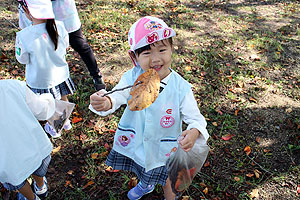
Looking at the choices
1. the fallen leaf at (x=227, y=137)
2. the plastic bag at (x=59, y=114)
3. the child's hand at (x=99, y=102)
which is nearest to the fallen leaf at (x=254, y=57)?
the fallen leaf at (x=227, y=137)

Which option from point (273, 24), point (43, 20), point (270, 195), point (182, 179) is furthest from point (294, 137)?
point (273, 24)

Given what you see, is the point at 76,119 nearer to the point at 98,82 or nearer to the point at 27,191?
the point at 98,82

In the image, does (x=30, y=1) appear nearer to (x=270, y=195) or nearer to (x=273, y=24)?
(x=270, y=195)

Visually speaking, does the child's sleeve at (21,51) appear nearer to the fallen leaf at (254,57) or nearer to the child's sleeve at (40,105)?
the child's sleeve at (40,105)

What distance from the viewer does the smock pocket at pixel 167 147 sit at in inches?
72.6

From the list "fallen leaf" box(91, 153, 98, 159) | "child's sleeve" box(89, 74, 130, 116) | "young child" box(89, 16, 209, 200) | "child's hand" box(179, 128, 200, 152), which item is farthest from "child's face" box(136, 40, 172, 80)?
"fallen leaf" box(91, 153, 98, 159)

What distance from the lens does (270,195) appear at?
2486mm

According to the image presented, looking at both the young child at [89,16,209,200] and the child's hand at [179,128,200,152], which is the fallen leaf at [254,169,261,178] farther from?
the child's hand at [179,128,200,152]

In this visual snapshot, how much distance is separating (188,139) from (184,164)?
365mm

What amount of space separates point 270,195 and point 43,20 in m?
2.96

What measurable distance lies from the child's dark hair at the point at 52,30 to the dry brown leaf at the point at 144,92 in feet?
4.67

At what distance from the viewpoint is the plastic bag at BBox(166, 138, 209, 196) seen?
1775 millimetres

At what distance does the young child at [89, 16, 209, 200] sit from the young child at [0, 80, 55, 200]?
514mm

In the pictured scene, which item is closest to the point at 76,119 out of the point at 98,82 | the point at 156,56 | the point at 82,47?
the point at 98,82
